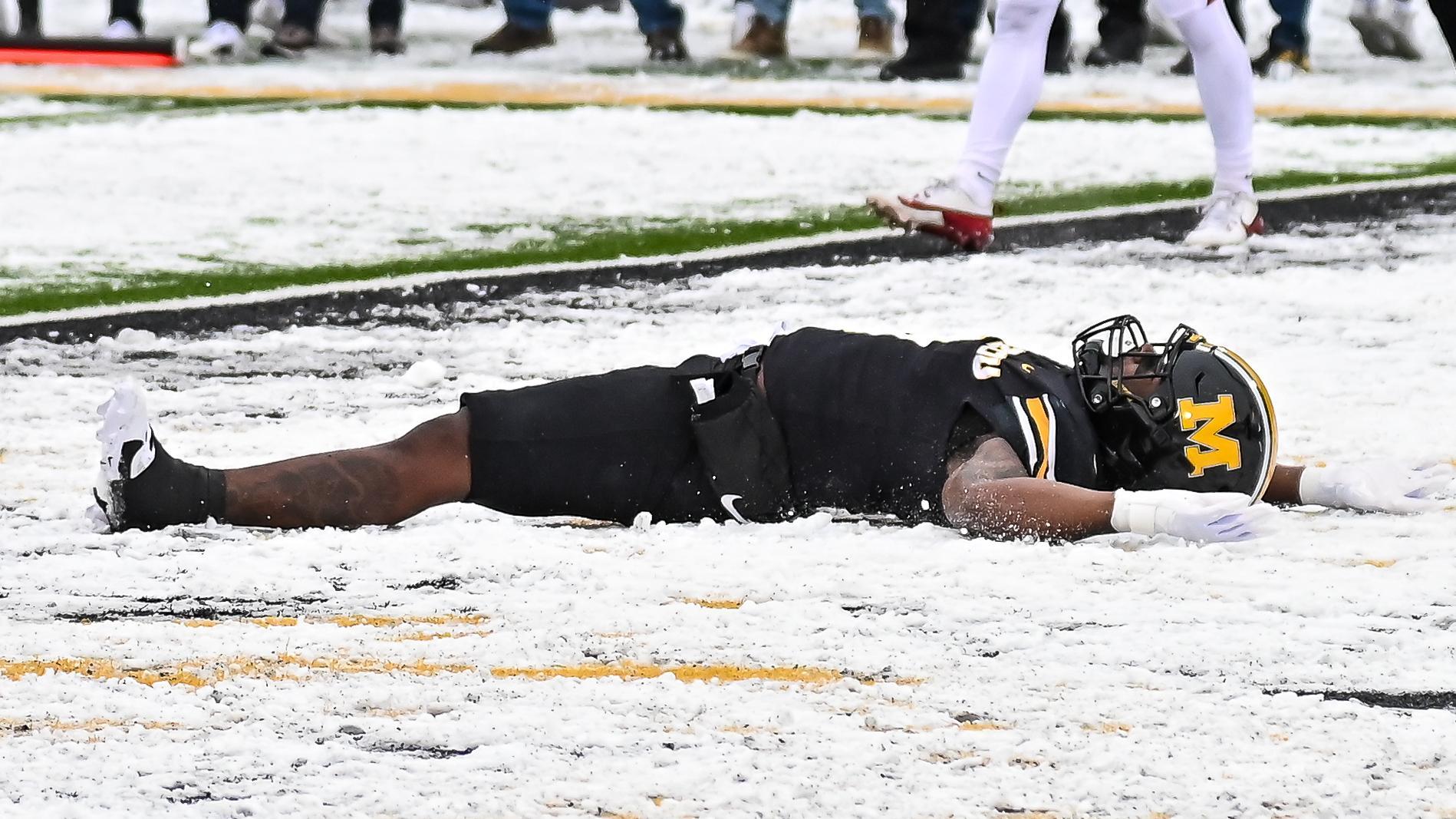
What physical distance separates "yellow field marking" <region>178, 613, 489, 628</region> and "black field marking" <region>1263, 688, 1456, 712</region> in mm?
1094

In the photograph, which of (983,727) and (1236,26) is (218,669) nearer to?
(983,727)

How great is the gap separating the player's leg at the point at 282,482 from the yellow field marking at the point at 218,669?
63 centimetres


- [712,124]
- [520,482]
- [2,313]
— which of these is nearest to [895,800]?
[520,482]

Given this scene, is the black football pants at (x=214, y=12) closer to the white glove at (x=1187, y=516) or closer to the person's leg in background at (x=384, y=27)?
the person's leg in background at (x=384, y=27)

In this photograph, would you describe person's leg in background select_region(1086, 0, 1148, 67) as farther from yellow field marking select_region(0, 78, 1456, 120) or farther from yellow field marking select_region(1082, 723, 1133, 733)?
yellow field marking select_region(1082, 723, 1133, 733)

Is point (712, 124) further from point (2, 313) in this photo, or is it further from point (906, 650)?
point (906, 650)

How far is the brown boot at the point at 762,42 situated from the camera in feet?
36.2

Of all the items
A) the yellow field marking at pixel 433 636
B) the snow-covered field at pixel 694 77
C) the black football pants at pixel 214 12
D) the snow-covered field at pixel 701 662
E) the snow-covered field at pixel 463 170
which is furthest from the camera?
the black football pants at pixel 214 12

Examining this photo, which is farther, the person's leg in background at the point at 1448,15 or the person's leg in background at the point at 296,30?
the person's leg in background at the point at 296,30

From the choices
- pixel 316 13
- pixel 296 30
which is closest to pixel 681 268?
pixel 296 30

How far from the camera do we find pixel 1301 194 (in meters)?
6.90

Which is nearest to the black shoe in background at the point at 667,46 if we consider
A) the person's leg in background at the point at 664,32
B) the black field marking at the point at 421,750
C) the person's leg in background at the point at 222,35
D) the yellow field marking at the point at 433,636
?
the person's leg in background at the point at 664,32

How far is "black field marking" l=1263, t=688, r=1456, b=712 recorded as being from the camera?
2.62 m

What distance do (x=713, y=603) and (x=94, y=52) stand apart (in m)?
8.36
